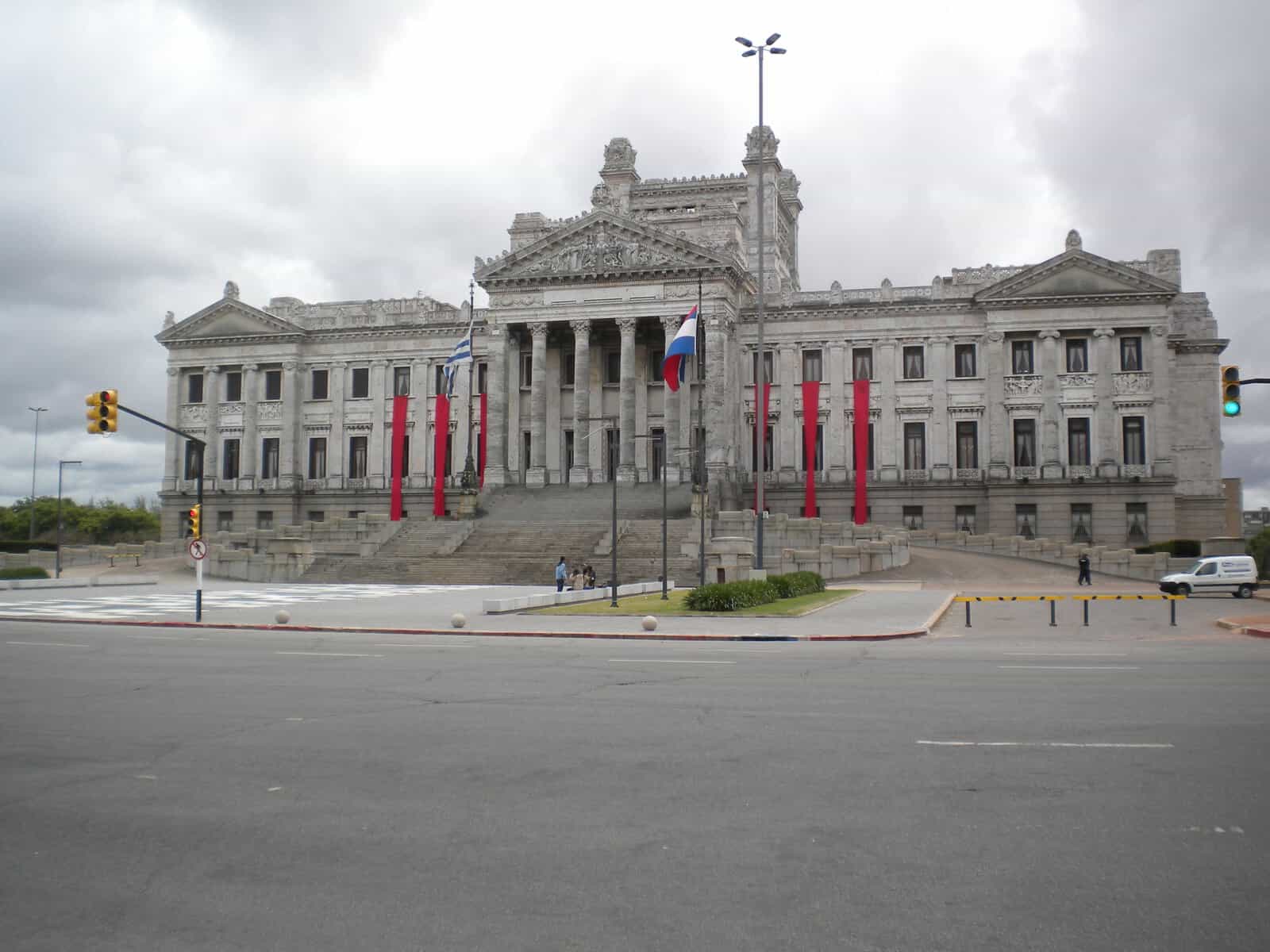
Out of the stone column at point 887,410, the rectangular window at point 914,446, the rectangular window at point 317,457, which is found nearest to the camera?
the stone column at point 887,410

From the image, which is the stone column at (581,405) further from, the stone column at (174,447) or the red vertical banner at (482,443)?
the stone column at (174,447)

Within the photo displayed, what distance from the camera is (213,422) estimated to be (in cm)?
7994

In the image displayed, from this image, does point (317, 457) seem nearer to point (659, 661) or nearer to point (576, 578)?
point (576, 578)

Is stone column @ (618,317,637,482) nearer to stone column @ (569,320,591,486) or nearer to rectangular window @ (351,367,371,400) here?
stone column @ (569,320,591,486)

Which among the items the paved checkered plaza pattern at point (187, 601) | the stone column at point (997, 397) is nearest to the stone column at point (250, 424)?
the paved checkered plaza pattern at point (187, 601)

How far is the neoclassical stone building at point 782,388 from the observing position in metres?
67.1

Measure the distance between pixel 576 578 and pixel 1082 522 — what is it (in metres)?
36.2

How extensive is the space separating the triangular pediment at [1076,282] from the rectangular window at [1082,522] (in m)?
12.4

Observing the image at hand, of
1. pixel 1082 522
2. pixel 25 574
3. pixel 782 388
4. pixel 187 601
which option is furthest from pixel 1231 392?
pixel 25 574

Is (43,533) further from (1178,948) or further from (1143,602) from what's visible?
(1178,948)

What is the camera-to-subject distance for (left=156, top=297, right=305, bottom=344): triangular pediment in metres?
78.8

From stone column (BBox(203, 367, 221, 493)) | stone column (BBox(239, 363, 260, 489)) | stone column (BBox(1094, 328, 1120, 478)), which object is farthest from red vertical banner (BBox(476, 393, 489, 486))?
stone column (BBox(1094, 328, 1120, 478))

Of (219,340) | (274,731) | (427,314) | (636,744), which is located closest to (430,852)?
(636,744)

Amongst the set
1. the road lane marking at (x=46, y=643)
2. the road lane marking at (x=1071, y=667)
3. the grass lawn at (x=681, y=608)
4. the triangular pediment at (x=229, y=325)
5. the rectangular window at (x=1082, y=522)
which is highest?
the triangular pediment at (x=229, y=325)
